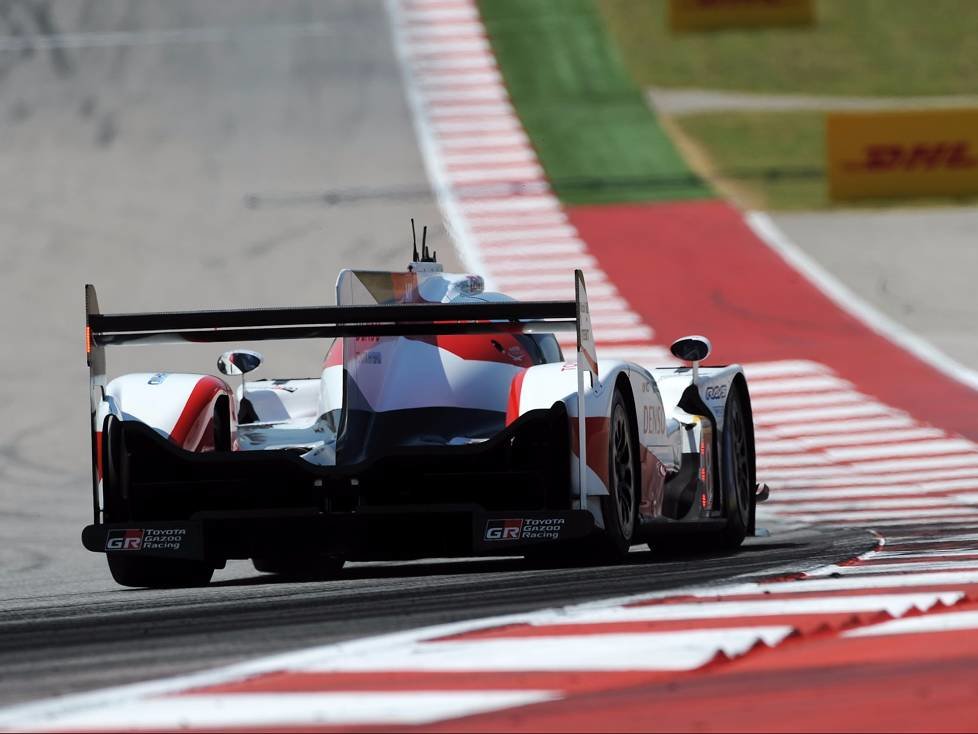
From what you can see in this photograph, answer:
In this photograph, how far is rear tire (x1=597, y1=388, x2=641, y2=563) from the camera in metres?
7.86

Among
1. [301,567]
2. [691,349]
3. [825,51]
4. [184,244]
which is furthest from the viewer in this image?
[825,51]

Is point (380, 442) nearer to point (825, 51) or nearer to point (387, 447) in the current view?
point (387, 447)

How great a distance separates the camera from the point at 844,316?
2170cm

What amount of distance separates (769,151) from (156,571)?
71.9 feet

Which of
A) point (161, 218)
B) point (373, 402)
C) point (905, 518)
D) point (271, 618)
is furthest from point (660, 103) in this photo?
point (271, 618)

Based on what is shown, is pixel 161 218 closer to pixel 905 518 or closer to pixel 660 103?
pixel 660 103

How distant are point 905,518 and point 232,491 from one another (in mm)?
5145

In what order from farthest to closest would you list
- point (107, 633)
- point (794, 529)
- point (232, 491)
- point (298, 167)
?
point (298, 167) → point (794, 529) → point (232, 491) → point (107, 633)

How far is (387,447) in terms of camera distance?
8.12m

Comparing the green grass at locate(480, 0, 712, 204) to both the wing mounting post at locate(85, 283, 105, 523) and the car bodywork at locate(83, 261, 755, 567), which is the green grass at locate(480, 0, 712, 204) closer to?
the car bodywork at locate(83, 261, 755, 567)

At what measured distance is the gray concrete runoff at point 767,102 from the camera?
31.3 meters

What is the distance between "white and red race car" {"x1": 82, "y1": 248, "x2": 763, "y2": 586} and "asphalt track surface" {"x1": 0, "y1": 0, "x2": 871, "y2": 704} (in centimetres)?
22

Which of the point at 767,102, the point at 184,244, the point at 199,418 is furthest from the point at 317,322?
the point at 767,102

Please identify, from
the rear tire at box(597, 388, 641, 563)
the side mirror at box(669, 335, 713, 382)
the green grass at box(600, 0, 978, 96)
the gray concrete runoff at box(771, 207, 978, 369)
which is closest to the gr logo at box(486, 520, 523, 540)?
the rear tire at box(597, 388, 641, 563)
